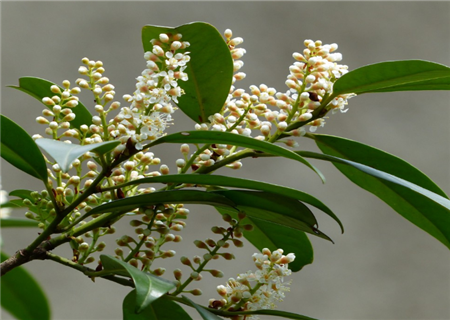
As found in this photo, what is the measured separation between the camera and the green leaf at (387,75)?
0.66 m

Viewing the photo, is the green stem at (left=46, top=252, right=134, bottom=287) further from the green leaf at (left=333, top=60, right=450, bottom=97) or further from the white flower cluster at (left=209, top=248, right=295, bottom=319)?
the green leaf at (left=333, top=60, right=450, bottom=97)

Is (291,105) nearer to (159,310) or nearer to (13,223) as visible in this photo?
(159,310)

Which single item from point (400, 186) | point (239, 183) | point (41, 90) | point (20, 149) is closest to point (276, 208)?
point (239, 183)

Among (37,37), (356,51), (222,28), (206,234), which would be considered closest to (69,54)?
(37,37)

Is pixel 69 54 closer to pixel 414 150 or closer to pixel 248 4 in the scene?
pixel 248 4

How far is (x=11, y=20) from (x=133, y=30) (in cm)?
81

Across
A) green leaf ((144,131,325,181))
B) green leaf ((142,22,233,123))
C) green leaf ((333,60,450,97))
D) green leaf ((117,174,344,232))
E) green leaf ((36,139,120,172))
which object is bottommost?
green leaf ((36,139,120,172))

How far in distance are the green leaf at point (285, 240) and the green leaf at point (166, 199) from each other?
0.62ft

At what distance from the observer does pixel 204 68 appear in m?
0.73

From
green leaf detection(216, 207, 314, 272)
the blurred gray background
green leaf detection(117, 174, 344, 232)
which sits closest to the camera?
green leaf detection(117, 174, 344, 232)

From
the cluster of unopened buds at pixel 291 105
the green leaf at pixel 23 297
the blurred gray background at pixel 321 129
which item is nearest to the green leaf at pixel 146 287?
the cluster of unopened buds at pixel 291 105

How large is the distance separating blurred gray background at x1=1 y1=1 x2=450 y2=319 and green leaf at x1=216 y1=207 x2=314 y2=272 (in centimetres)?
261

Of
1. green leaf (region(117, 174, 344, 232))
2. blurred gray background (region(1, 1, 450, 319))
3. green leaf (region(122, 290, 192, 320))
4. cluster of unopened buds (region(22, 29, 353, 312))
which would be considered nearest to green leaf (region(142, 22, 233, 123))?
cluster of unopened buds (region(22, 29, 353, 312))

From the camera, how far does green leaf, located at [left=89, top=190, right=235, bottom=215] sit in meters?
0.62
